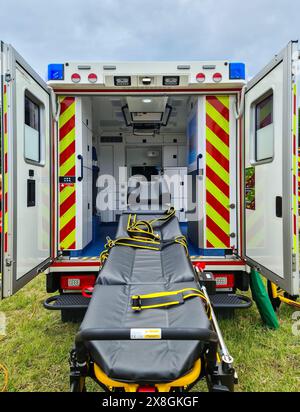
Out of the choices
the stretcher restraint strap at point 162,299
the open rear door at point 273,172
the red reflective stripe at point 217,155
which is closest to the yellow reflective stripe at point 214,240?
the open rear door at point 273,172

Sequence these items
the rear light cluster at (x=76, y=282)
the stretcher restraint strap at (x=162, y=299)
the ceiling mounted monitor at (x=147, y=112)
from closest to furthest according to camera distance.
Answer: the stretcher restraint strap at (x=162, y=299)
the rear light cluster at (x=76, y=282)
the ceiling mounted monitor at (x=147, y=112)

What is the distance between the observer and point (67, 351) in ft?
10.0

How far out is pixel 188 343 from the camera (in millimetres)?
1625

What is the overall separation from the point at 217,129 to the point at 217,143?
0.14 m

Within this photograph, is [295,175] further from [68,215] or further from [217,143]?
[68,215]

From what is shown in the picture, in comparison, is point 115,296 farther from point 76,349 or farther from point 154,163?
point 154,163

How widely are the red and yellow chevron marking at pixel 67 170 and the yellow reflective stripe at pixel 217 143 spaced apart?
1388 millimetres

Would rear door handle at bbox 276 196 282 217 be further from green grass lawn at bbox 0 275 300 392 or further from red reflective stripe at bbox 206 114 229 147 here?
green grass lawn at bbox 0 275 300 392

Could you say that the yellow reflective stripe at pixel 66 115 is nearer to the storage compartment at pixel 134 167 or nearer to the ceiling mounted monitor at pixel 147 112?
the storage compartment at pixel 134 167

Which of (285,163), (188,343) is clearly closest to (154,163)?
(285,163)

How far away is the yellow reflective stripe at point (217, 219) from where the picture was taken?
3.43 m

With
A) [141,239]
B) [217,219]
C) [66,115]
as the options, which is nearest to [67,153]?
[66,115]
